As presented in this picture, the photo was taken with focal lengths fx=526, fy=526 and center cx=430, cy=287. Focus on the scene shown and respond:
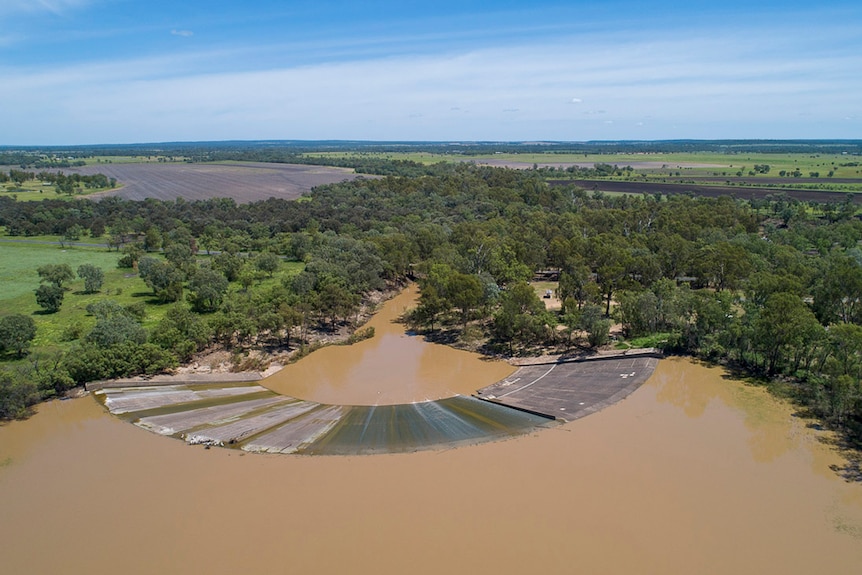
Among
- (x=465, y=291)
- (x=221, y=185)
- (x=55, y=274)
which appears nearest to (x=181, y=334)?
(x=465, y=291)

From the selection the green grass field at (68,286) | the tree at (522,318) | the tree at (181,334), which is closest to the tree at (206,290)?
the green grass field at (68,286)

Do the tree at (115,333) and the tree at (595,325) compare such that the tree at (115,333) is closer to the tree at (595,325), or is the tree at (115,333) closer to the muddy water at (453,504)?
the muddy water at (453,504)

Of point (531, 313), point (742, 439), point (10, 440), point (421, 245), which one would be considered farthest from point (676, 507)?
point (421, 245)

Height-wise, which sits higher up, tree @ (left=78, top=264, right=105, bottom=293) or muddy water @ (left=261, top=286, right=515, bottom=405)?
tree @ (left=78, top=264, right=105, bottom=293)

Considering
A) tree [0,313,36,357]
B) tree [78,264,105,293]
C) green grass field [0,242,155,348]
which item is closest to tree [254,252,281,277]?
green grass field [0,242,155,348]

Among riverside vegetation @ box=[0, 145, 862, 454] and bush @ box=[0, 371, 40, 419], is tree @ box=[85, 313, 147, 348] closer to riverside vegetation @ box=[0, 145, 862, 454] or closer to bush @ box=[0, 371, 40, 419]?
riverside vegetation @ box=[0, 145, 862, 454]

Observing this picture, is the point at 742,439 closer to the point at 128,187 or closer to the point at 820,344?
the point at 820,344

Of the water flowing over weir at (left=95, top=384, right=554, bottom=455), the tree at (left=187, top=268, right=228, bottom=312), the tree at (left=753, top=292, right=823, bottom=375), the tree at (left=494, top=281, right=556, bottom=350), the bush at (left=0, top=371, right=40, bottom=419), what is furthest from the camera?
the tree at (left=187, top=268, right=228, bottom=312)
